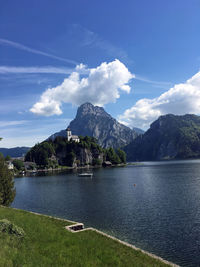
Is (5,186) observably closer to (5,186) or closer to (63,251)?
(5,186)

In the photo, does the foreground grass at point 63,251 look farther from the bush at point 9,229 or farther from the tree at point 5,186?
the tree at point 5,186

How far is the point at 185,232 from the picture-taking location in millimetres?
Result: 30844

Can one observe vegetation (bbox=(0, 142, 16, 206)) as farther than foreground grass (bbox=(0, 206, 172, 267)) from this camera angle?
Yes

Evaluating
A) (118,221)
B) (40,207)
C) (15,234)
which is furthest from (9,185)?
(15,234)

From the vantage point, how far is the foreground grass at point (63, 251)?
1400 centimetres

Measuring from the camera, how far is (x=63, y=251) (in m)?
16.2

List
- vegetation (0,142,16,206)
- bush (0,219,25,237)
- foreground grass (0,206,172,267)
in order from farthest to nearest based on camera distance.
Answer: vegetation (0,142,16,206), bush (0,219,25,237), foreground grass (0,206,172,267)

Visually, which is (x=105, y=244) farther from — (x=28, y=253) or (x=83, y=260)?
(x=28, y=253)

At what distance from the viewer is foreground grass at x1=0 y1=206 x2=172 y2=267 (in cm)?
1400

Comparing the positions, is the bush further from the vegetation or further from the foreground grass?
the vegetation

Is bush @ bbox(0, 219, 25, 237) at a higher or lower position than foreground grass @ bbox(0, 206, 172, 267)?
higher

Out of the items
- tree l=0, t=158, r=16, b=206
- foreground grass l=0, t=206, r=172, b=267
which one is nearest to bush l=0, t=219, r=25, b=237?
foreground grass l=0, t=206, r=172, b=267

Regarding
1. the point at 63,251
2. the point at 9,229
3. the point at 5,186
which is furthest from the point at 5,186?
the point at 63,251

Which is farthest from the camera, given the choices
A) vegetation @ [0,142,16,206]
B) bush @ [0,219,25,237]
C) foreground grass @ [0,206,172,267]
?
vegetation @ [0,142,16,206]
